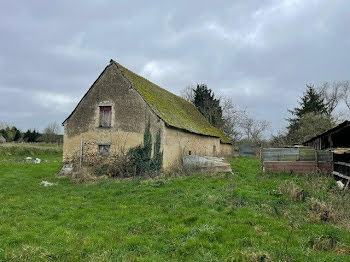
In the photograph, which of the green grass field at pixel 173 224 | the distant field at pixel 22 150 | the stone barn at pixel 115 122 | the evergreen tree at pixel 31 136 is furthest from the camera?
the evergreen tree at pixel 31 136

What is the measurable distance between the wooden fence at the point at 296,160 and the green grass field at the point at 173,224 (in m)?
3.48

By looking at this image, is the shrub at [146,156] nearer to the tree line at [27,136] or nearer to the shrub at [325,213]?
the shrub at [325,213]

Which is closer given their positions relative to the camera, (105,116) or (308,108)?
(105,116)

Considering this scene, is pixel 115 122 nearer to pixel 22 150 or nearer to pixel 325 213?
pixel 325 213

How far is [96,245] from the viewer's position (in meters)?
7.67

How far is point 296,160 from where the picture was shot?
62.7 feet

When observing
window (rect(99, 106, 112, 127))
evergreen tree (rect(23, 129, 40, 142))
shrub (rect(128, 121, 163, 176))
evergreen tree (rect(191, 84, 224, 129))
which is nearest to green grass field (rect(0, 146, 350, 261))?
shrub (rect(128, 121, 163, 176))

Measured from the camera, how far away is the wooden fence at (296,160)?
18.5 m

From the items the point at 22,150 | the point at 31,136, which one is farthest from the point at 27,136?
the point at 22,150

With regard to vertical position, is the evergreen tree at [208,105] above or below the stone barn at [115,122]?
above

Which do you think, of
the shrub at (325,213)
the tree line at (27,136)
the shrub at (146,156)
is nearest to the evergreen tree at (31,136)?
the tree line at (27,136)

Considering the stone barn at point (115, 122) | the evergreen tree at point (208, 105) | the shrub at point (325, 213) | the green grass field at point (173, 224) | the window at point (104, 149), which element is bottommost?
the green grass field at point (173, 224)

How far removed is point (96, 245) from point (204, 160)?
1310 cm

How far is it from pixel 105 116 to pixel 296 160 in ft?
39.9
